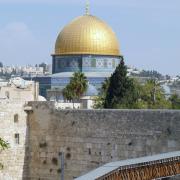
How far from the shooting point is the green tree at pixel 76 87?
1593 inches

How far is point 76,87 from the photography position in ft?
134

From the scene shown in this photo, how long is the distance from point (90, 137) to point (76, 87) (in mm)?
16891

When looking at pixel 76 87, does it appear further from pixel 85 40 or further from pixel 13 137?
pixel 13 137

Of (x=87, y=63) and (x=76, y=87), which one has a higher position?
(x=87, y=63)

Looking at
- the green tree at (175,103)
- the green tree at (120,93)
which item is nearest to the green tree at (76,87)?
the green tree at (175,103)

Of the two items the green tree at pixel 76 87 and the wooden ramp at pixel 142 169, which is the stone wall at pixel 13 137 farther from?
the green tree at pixel 76 87

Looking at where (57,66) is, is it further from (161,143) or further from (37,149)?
(161,143)

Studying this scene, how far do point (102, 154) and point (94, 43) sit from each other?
3302cm

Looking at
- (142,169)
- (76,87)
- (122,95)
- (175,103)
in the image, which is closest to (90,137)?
(122,95)

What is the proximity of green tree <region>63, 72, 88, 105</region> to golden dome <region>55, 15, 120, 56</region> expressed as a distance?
46.9 ft

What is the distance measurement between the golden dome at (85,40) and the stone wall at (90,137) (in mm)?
30828

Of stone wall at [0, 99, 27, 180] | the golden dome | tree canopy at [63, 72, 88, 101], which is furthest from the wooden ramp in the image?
the golden dome

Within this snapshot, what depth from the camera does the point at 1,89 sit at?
3519cm

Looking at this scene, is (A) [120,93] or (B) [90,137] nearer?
(B) [90,137]
